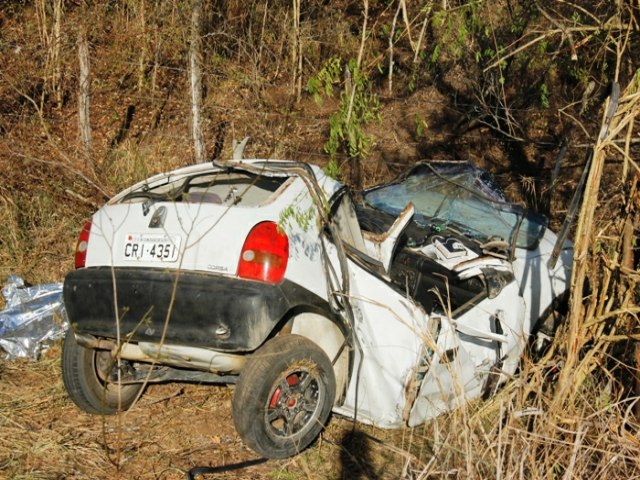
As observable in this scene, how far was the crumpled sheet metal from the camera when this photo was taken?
595 cm

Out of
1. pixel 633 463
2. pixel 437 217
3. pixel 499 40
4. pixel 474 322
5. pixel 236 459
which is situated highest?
pixel 499 40

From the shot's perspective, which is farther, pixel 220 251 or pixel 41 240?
pixel 41 240

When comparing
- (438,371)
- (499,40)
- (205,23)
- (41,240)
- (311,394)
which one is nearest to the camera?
(311,394)

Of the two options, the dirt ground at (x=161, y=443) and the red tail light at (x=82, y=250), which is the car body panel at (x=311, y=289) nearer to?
the red tail light at (x=82, y=250)

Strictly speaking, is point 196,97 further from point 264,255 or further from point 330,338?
point 264,255

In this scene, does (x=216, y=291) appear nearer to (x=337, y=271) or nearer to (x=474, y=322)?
(x=337, y=271)

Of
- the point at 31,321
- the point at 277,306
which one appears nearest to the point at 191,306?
the point at 277,306

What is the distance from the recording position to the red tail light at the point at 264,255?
156 inches

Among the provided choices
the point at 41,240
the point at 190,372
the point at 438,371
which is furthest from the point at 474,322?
the point at 41,240

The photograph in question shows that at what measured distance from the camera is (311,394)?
4.28 metres

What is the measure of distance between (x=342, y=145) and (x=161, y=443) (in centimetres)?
690

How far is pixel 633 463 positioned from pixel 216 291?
2191 mm

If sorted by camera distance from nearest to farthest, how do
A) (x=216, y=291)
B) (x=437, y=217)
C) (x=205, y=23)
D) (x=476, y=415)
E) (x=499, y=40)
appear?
(x=476, y=415)
(x=216, y=291)
(x=437, y=217)
(x=499, y=40)
(x=205, y=23)

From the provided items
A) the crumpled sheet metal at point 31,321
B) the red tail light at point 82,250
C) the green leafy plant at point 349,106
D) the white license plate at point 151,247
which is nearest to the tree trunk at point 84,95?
the crumpled sheet metal at point 31,321
